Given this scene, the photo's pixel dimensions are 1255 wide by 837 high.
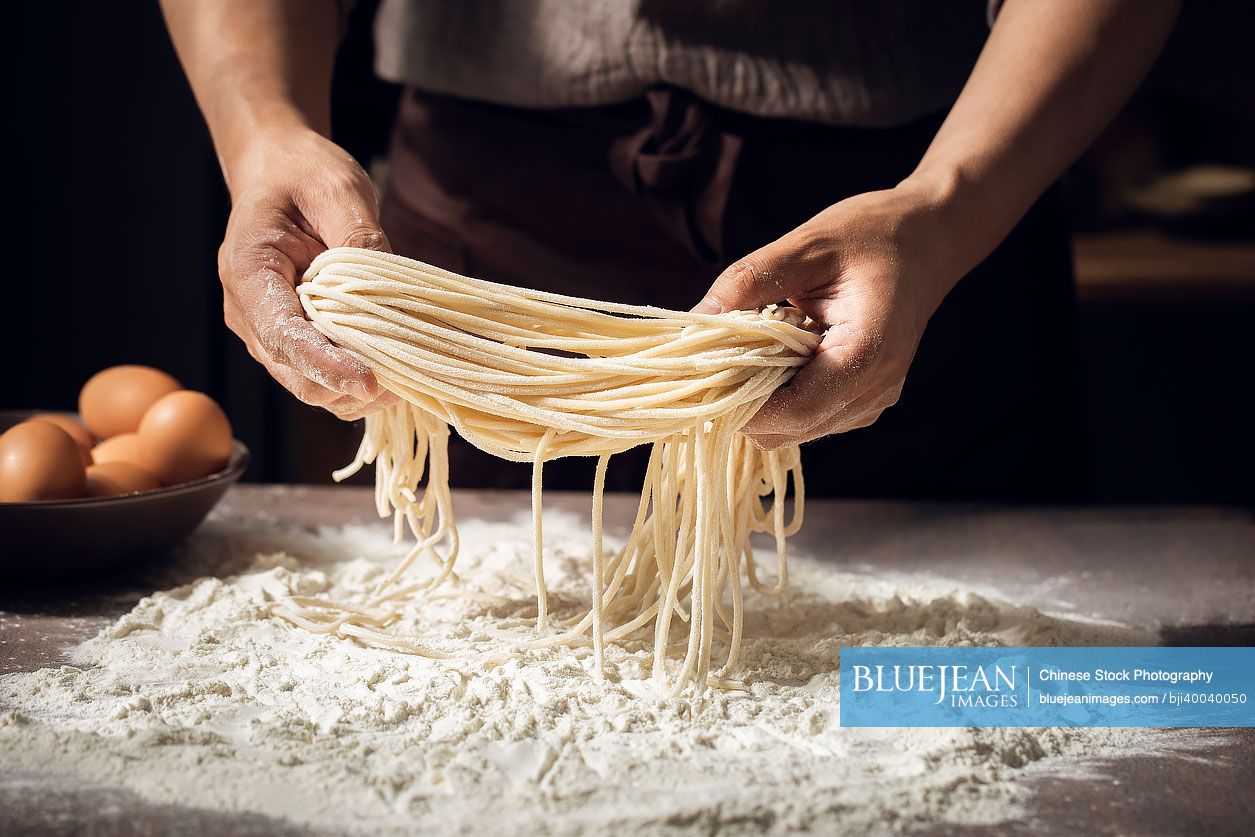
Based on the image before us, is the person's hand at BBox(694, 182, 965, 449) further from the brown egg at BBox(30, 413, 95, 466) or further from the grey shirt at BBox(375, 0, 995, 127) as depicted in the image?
the brown egg at BBox(30, 413, 95, 466)

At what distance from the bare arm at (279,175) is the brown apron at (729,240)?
0.93 ft

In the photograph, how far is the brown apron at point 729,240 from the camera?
1.48 metres

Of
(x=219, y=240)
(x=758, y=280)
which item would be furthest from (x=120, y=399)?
(x=219, y=240)

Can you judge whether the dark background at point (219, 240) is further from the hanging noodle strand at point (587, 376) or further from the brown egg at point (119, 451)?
the hanging noodle strand at point (587, 376)

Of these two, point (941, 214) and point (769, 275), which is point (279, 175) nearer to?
point (769, 275)

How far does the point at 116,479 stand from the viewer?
4.24 feet

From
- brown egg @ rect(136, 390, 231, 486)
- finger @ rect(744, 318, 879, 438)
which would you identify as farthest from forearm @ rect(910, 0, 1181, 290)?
brown egg @ rect(136, 390, 231, 486)

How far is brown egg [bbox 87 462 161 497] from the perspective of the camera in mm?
1272

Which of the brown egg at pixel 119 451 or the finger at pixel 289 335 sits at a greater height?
the finger at pixel 289 335

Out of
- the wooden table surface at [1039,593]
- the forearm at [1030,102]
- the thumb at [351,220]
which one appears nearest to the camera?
the wooden table surface at [1039,593]

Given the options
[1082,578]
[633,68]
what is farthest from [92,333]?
[1082,578]

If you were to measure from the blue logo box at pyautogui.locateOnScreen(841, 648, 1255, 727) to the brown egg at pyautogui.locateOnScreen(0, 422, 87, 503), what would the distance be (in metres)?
0.85

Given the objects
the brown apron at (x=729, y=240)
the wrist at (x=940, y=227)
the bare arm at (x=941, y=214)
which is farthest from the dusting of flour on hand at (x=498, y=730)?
the brown apron at (x=729, y=240)

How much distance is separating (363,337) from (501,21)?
69 cm
